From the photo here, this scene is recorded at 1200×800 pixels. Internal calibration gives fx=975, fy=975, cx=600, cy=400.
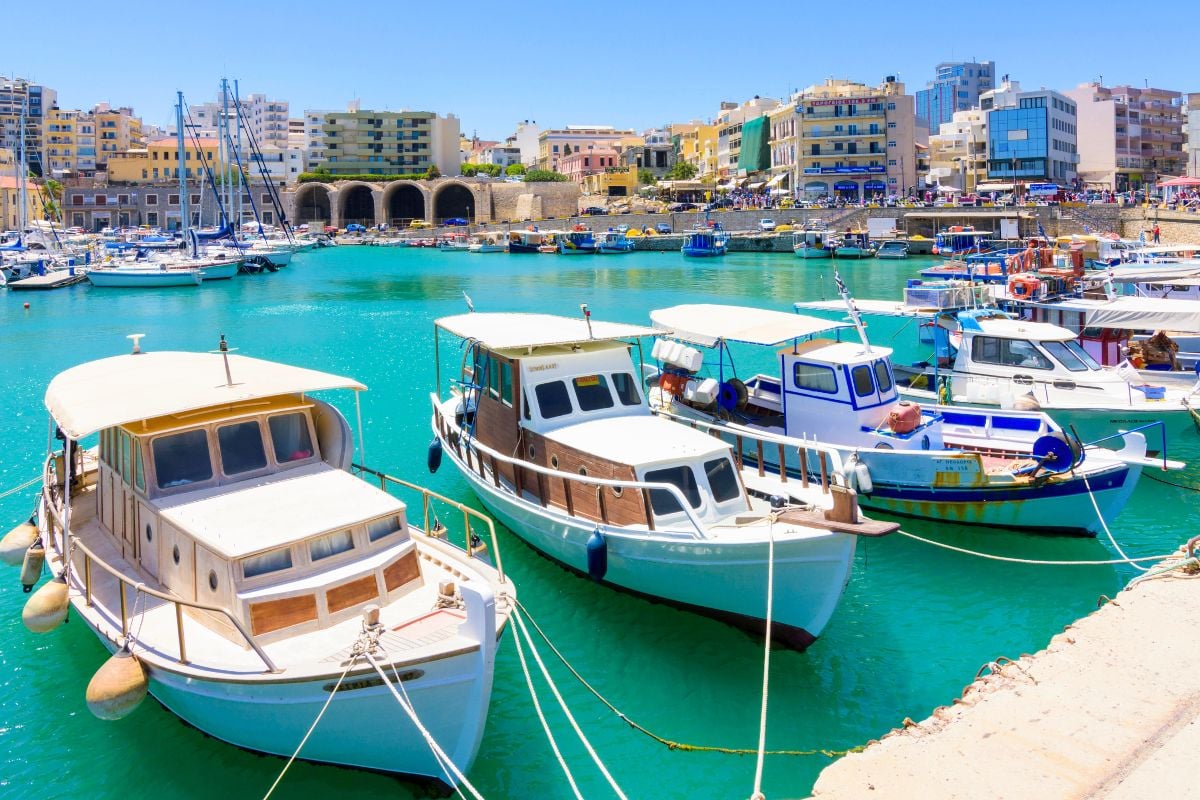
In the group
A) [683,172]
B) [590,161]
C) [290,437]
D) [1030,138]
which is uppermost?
[590,161]

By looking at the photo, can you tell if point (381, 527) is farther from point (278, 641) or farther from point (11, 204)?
point (11, 204)

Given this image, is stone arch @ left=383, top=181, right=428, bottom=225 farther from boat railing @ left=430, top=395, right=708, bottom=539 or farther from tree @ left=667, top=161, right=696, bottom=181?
boat railing @ left=430, top=395, right=708, bottom=539

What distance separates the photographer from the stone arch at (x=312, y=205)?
12950 cm

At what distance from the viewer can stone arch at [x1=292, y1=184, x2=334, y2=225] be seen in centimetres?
12950

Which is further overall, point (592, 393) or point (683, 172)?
point (683, 172)

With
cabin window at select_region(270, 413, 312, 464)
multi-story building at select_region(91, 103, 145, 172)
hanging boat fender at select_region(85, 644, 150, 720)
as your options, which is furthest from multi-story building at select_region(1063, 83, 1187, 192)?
multi-story building at select_region(91, 103, 145, 172)

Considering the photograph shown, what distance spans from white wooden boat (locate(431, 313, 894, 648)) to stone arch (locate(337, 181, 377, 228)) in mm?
119383

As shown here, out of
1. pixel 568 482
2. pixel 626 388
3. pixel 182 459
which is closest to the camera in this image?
pixel 182 459

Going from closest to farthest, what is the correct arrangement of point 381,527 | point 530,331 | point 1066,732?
1. point 1066,732
2. point 381,527
3. point 530,331

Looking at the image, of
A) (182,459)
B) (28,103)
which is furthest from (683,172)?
(182,459)

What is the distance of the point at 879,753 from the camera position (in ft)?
24.1

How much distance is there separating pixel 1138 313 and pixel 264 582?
20347mm

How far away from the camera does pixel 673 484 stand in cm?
1160

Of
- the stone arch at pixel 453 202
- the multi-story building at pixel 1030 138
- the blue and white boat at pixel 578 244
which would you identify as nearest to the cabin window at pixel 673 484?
the multi-story building at pixel 1030 138
